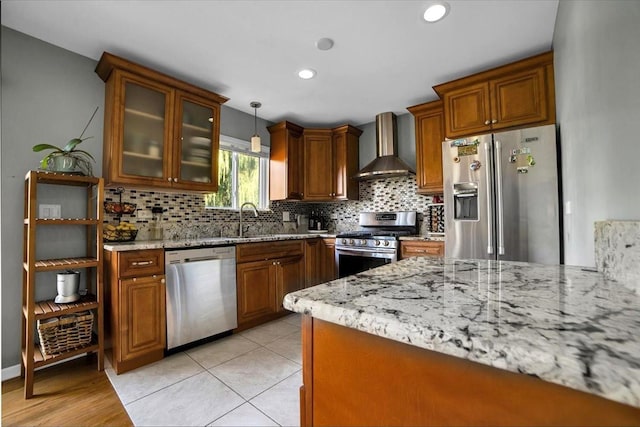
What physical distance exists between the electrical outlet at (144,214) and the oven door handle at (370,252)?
199 cm

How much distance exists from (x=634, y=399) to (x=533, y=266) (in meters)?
0.85

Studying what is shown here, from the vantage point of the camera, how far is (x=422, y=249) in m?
2.81

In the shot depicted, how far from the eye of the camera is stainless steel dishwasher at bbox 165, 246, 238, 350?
2178mm

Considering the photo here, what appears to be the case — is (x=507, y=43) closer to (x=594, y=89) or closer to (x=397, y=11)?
(x=397, y=11)

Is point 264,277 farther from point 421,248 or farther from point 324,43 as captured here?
point 324,43

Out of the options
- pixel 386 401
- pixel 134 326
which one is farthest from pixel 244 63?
pixel 386 401

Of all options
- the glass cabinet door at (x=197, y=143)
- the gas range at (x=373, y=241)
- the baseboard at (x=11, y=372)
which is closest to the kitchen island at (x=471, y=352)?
the gas range at (x=373, y=241)

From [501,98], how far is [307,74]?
1.72 meters

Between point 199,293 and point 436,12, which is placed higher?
point 436,12

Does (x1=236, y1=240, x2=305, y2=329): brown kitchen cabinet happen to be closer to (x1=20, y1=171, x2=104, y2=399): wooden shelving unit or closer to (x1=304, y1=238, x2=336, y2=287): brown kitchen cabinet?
(x1=304, y1=238, x2=336, y2=287): brown kitchen cabinet

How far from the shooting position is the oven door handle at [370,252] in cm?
295

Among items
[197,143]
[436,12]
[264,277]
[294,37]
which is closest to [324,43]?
[294,37]

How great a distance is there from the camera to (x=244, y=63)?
241 cm

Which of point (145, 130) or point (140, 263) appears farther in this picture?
point (145, 130)
